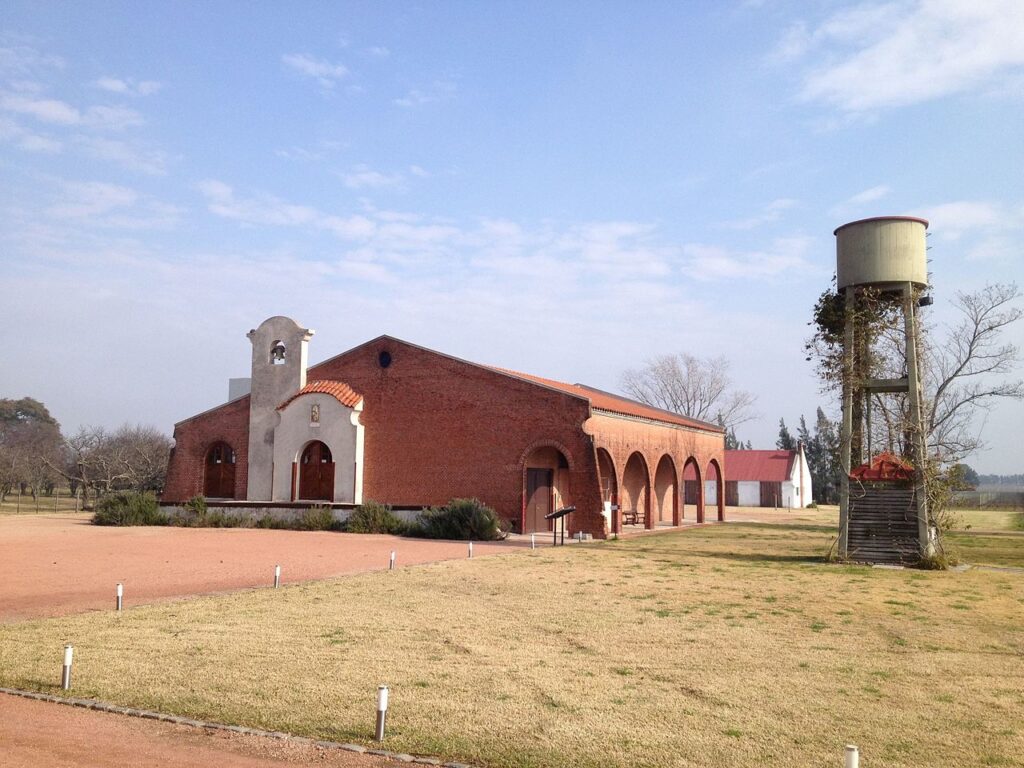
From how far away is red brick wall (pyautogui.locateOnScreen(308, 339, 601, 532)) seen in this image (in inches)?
1124

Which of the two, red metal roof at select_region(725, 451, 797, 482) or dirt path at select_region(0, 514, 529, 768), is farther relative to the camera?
red metal roof at select_region(725, 451, 797, 482)

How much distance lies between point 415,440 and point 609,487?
7.12 m

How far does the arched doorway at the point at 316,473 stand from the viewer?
32781mm

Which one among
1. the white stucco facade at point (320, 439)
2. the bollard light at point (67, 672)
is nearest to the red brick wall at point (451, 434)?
the white stucco facade at point (320, 439)

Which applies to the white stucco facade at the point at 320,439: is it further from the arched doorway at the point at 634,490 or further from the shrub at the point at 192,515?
the arched doorway at the point at 634,490

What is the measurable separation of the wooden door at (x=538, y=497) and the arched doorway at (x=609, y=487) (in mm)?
1854

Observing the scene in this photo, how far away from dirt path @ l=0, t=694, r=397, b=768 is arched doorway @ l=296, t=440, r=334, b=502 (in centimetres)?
2529

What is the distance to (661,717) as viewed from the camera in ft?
24.8

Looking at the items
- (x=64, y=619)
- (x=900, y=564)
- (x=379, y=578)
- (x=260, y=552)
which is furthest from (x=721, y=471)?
(x=64, y=619)

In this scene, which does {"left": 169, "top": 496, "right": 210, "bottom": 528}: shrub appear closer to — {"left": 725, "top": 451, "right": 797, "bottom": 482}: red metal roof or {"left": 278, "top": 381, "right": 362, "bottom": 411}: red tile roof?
{"left": 278, "top": 381, "right": 362, "bottom": 411}: red tile roof

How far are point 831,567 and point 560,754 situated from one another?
15.3 m

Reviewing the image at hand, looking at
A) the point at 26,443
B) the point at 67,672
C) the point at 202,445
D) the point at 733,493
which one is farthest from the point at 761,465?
the point at 67,672

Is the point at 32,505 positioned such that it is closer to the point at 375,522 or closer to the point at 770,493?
the point at 375,522

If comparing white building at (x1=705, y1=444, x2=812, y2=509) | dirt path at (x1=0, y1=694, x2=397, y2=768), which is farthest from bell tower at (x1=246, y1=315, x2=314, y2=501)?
white building at (x1=705, y1=444, x2=812, y2=509)
